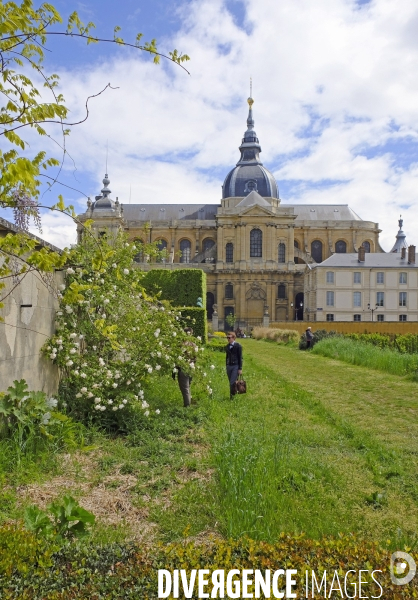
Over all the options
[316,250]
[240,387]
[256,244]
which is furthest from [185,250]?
[240,387]

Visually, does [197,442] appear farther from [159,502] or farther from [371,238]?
[371,238]

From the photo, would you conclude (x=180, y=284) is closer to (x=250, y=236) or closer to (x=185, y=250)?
(x=250, y=236)

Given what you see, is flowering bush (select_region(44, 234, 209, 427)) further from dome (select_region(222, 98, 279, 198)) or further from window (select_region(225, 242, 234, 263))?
dome (select_region(222, 98, 279, 198))

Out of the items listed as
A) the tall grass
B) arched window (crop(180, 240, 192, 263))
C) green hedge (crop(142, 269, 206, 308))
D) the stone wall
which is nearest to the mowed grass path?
the stone wall

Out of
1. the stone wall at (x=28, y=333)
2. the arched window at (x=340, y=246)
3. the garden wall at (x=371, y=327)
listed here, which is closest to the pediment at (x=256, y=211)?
the arched window at (x=340, y=246)

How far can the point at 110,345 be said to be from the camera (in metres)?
7.22

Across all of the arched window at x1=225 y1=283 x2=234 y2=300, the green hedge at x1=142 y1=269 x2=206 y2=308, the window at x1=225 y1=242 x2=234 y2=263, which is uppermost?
the window at x1=225 y1=242 x2=234 y2=263

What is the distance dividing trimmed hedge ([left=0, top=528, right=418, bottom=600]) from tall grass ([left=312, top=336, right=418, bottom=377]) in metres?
10.9

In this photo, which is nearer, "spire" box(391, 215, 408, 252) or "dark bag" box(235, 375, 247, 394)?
"dark bag" box(235, 375, 247, 394)

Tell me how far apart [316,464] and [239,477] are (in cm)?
134

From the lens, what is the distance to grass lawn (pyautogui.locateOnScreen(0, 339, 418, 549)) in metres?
3.90

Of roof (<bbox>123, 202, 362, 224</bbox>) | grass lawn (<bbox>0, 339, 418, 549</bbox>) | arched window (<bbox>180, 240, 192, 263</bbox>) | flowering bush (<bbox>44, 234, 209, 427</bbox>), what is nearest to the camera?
grass lawn (<bbox>0, 339, 418, 549</bbox>)

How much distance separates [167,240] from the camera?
61.8 metres

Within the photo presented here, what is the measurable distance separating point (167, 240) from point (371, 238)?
87.9ft
